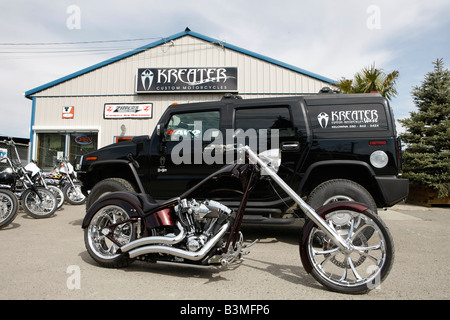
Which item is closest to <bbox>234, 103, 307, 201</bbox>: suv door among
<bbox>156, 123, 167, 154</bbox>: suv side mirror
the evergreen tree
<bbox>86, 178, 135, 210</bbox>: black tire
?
<bbox>156, 123, 167, 154</bbox>: suv side mirror

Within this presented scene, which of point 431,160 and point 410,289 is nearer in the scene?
point 410,289

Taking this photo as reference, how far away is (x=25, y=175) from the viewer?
22.5 feet

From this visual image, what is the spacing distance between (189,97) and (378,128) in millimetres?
9431

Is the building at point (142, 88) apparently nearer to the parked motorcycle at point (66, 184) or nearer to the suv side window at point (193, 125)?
the parked motorcycle at point (66, 184)

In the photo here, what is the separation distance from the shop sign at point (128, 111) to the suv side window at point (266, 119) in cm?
868

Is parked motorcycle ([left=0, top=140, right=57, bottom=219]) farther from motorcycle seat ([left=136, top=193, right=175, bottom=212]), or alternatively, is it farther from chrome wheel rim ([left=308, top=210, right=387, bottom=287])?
chrome wheel rim ([left=308, top=210, right=387, bottom=287])

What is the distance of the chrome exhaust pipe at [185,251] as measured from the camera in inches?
104

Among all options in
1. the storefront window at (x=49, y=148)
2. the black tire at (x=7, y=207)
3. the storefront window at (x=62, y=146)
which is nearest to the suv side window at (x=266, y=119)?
the black tire at (x=7, y=207)

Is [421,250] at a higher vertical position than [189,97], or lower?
lower

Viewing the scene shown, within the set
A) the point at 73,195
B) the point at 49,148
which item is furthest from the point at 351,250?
the point at 49,148

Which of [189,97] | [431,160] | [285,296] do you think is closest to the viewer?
[285,296]
